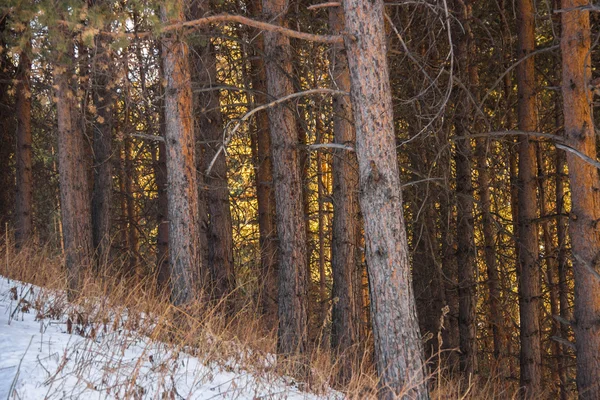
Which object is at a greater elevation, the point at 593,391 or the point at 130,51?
the point at 130,51

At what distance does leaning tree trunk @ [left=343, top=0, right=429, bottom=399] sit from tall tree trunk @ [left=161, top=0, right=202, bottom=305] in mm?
2236

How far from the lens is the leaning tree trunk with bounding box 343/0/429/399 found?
215 inches

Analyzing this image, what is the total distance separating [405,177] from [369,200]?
26.3 feet

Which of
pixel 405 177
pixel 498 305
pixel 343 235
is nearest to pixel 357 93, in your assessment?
pixel 343 235

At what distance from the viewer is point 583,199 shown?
282 inches

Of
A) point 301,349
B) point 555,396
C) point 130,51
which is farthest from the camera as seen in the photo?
point 555,396

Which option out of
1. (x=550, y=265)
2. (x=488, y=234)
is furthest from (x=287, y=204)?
(x=550, y=265)

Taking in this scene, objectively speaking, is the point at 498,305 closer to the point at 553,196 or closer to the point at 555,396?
the point at 555,396

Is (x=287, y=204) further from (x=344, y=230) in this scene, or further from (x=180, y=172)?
(x=180, y=172)

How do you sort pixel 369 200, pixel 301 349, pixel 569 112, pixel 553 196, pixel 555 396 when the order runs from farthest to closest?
pixel 553 196
pixel 555 396
pixel 301 349
pixel 569 112
pixel 369 200

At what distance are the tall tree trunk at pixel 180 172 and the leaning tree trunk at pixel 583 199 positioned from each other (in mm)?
4322

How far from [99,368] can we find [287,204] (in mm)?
4243

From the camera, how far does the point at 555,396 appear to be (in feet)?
41.3

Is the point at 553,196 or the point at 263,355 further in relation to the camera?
the point at 553,196
